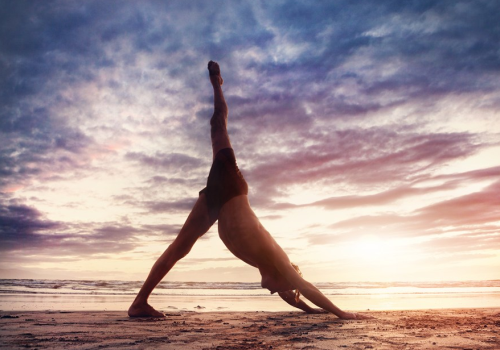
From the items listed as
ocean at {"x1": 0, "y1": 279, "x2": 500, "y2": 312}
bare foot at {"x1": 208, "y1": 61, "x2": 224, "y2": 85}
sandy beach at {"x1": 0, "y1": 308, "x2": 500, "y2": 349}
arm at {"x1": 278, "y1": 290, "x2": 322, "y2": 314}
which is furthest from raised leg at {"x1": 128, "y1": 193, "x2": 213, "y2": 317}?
ocean at {"x1": 0, "y1": 279, "x2": 500, "y2": 312}

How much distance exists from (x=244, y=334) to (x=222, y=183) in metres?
2.12

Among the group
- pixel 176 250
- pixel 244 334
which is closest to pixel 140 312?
pixel 176 250

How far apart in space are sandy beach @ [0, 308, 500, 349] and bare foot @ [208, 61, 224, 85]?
12.1 ft

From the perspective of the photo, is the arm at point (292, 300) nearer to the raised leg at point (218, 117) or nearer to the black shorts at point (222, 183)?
the black shorts at point (222, 183)

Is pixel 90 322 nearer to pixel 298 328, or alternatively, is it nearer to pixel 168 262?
pixel 168 262

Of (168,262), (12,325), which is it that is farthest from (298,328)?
(12,325)

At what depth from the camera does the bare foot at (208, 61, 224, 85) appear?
597cm

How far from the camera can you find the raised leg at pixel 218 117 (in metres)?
5.55

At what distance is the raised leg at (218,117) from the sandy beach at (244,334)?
256cm

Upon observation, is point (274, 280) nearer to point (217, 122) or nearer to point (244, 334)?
point (244, 334)

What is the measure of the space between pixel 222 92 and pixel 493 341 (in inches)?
186

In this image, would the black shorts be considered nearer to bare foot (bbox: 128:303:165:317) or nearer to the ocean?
bare foot (bbox: 128:303:165:317)

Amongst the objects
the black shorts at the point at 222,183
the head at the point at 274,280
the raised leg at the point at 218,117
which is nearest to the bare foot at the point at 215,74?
the raised leg at the point at 218,117

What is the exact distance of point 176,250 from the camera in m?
5.40
